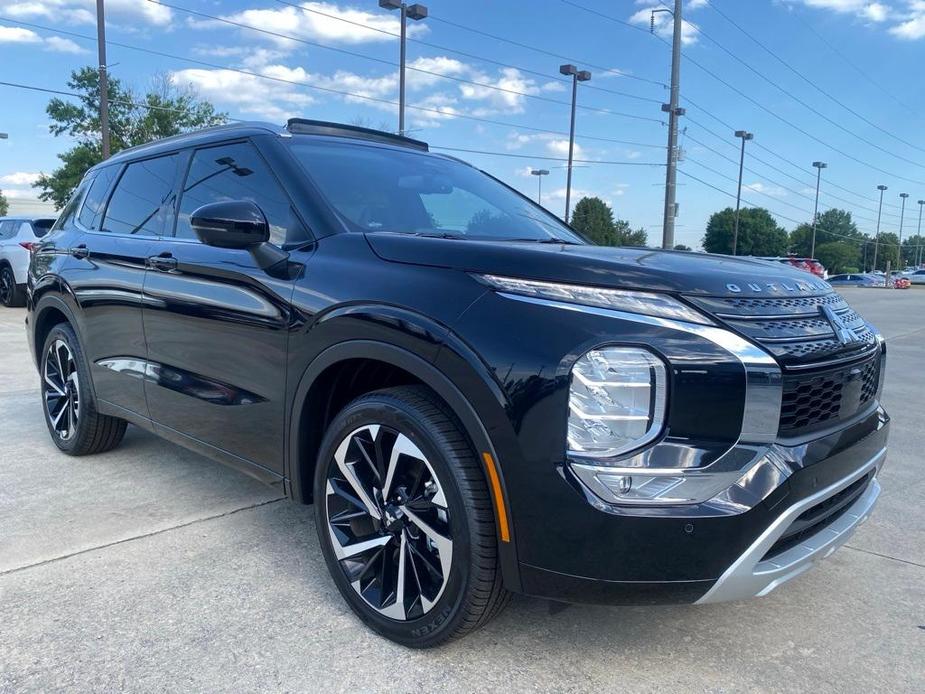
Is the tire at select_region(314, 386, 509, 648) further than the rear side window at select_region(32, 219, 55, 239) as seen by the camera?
No

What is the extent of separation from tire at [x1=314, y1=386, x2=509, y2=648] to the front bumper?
210 millimetres


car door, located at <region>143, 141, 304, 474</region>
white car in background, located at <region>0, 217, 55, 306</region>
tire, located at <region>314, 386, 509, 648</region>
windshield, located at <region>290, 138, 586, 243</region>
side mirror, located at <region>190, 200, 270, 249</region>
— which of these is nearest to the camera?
tire, located at <region>314, 386, 509, 648</region>

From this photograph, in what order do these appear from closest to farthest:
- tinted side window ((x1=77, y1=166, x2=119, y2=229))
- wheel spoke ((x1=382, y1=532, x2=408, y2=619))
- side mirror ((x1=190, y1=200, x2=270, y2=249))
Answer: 1. wheel spoke ((x1=382, y1=532, x2=408, y2=619))
2. side mirror ((x1=190, y1=200, x2=270, y2=249))
3. tinted side window ((x1=77, y1=166, x2=119, y2=229))

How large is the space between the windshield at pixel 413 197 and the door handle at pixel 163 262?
819 millimetres

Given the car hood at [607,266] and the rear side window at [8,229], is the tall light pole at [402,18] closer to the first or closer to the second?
the rear side window at [8,229]

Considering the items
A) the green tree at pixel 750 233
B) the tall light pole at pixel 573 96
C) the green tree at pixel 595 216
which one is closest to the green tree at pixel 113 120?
the tall light pole at pixel 573 96

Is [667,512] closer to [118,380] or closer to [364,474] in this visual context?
[364,474]

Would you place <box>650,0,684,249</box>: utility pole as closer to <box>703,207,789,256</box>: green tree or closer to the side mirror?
the side mirror

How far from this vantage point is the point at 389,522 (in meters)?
2.47

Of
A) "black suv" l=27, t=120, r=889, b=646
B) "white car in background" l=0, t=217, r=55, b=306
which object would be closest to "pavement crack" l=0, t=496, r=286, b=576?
"black suv" l=27, t=120, r=889, b=646

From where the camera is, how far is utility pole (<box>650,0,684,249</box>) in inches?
848

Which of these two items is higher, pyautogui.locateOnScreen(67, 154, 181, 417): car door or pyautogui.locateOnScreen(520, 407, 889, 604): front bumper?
pyautogui.locateOnScreen(67, 154, 181, 417): car door

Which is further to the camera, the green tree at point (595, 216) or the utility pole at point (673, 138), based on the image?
the green tree at point (595, 216)

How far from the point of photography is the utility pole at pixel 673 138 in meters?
21.5
